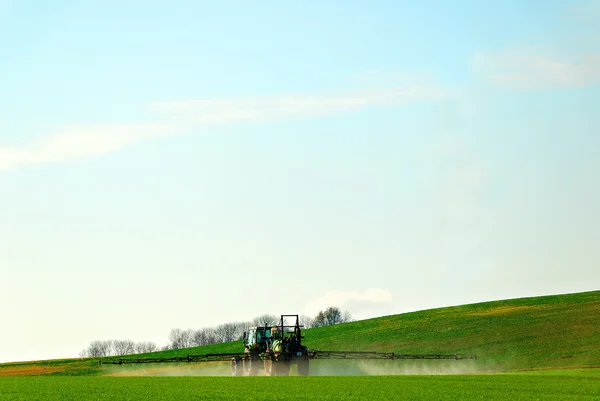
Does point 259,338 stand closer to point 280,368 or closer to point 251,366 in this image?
point 251,366

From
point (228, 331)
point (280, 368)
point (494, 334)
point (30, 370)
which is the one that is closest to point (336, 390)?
point (280, 368)

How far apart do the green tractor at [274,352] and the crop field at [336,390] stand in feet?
50.1

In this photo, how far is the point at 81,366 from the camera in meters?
93.6

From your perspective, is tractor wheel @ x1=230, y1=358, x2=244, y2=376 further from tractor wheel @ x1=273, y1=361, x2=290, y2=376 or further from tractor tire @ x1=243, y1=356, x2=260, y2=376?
tractor wheel @ x1=273, y1=361, x2=290, y2=376

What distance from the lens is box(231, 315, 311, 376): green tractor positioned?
5922 cm

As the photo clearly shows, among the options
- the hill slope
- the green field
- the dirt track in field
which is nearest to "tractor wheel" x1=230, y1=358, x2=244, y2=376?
the green field

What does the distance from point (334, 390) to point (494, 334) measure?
4605 cm

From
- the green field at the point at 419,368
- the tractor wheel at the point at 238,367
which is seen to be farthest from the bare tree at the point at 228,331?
the tractor wheel at the point at 238,367

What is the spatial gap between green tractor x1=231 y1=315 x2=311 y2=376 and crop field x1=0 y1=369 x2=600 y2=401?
15266 millimetres

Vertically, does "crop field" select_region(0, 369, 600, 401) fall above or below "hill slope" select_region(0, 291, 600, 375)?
below

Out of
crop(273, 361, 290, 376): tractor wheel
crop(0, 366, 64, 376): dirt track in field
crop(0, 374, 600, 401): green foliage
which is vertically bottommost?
crop(0, 374, 600, 401): green foliage

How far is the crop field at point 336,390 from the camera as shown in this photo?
33.4 metres

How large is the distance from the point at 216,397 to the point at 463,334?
5301 centimetres

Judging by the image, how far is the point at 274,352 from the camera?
59.4 metres
